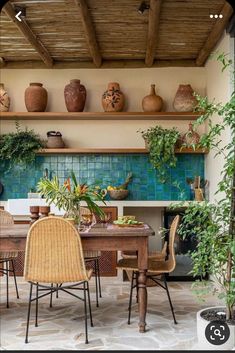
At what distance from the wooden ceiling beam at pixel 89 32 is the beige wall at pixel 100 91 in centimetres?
36

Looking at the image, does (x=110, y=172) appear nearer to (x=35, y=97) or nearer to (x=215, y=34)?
(x=35, y=97)

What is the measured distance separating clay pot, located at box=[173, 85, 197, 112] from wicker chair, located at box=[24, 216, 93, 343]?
3.05 m

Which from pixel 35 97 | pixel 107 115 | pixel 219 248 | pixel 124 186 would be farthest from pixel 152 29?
pixel 219 248

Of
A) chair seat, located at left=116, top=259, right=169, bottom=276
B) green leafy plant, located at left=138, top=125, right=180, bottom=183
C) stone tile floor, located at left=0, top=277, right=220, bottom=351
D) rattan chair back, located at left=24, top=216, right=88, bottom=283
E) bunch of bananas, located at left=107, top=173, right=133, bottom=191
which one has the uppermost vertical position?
green leafy plant, located at left=138, top=125, right=180, bottom=183

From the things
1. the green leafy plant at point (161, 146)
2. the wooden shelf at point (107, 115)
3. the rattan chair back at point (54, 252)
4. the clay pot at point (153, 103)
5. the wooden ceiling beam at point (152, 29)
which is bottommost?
the rattan chair back at point (54, 252)

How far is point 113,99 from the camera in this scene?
18.6 feet

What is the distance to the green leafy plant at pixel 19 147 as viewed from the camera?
5.63 m

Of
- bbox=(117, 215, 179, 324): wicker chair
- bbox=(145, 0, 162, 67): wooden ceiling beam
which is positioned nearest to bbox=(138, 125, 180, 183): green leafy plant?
bbox=(145, 0, 162, 67): wooden ceiling beam

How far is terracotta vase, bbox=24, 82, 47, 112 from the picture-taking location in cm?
570

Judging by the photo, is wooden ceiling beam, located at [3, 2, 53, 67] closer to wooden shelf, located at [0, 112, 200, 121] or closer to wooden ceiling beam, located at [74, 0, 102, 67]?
wooden ceiling beam, located at [74, 0, 102, 67]

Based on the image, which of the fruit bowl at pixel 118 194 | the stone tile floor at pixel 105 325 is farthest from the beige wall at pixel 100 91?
the stone tile floor at pixel 105 325

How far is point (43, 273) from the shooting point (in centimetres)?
323

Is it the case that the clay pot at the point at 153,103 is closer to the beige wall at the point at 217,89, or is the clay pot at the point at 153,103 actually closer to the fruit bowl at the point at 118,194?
the beige wall at the point at 217,89

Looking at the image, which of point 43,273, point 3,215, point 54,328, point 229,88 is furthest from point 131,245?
point 229,88
